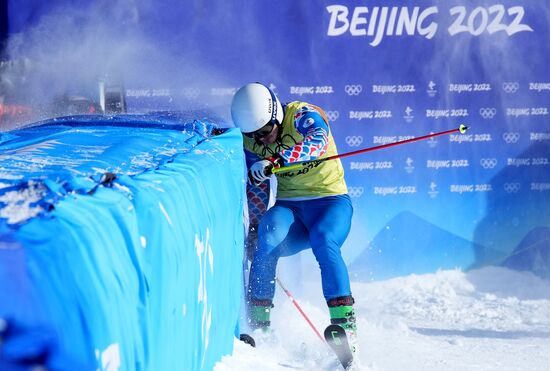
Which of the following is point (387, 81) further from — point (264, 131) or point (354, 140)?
point (264, 131)

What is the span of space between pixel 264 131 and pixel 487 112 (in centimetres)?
376

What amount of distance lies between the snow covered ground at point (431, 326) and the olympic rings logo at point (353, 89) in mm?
1932

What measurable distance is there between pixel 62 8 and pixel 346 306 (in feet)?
15.5

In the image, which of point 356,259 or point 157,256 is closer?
point 157,256

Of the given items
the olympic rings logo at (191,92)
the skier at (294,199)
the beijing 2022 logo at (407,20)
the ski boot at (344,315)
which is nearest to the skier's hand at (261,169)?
the skier at (294,199)

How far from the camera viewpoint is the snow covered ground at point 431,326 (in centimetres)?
446

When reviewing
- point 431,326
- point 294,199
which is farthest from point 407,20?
point 294,199

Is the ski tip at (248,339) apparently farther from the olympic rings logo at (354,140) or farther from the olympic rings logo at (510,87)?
the olympic rings logo at (510,87)

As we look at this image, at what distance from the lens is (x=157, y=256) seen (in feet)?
6.44

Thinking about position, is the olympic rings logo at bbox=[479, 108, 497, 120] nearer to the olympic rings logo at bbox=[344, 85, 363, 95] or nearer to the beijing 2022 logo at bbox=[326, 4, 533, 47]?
the beijing 2022 logo at bbox=[326, 4, 533, 47]

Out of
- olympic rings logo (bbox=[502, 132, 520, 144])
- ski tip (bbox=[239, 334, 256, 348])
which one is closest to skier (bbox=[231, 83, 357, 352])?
ski tip (bbox=[239, 334, 256, 348])

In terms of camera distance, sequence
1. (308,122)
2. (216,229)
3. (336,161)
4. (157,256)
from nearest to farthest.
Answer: (157,256) → (216,229) → (308,122) → (336,161)

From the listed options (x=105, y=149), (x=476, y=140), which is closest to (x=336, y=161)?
(x=105, y=149)

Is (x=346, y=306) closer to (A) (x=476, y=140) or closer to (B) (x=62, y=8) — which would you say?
(A) (x=476, y=140)
